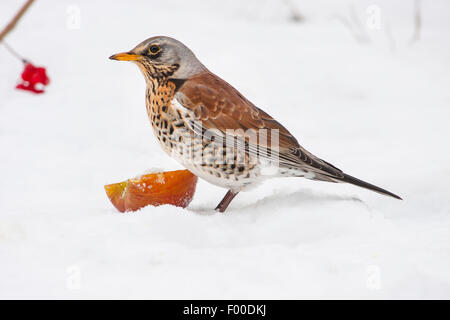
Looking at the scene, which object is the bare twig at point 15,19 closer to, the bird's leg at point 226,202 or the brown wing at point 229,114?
the brown wing at point 229,114

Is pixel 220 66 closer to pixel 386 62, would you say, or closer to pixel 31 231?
pixel 386 62

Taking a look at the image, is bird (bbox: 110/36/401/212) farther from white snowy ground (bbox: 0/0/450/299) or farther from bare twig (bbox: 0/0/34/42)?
bare twig (bbox: 0/0/34/42)

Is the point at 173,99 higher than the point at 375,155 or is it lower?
higher

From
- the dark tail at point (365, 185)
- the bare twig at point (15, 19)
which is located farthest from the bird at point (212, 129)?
the bare twig at point (15, 19)

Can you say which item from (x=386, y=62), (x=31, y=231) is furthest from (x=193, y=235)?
(x=386, y=62)

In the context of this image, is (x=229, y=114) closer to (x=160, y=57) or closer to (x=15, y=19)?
(x=160, y=57)

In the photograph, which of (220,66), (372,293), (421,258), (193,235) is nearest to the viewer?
(372,293)

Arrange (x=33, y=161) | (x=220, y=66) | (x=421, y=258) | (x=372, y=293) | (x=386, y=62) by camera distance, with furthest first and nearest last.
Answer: (x=386, y=62), (x=220, y=66), (x=33, y=161), (x=421, y=258), (x=372, y=293)

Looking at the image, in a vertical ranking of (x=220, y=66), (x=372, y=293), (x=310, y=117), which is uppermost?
(x=220, y=66)
